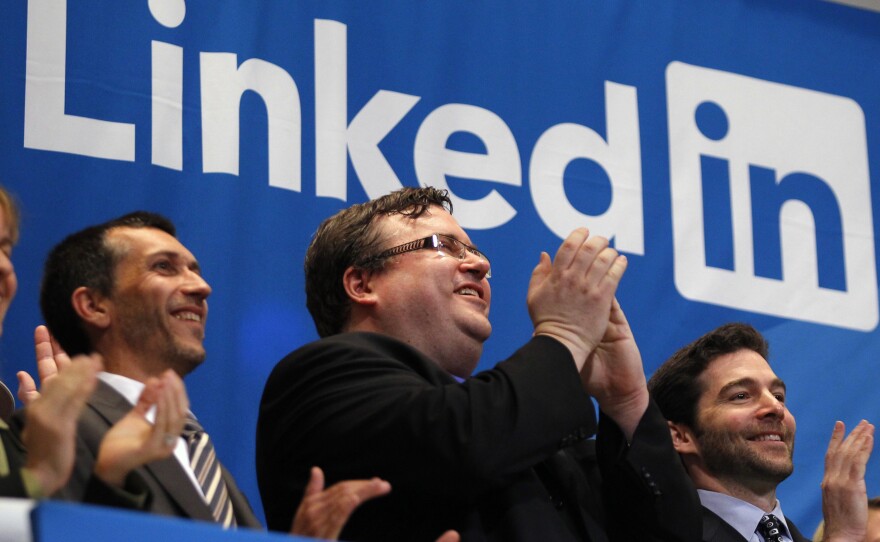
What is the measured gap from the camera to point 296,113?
130 inches

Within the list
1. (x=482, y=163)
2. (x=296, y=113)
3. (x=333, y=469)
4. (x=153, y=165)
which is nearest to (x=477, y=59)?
(x=482, y=163)

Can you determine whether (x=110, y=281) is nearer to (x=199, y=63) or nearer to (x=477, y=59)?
(x=199, y=63)

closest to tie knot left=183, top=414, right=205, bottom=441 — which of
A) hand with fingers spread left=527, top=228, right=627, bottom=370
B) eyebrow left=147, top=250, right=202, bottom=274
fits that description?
eyebrow left=147, top=250, right=202, bottom=274

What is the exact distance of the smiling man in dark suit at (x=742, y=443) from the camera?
107 inches

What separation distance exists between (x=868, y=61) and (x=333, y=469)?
2868 millimetres

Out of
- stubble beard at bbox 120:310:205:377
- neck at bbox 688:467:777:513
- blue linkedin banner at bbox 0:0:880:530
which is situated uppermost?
blue linkedin banner at bbox 0:0:880:530

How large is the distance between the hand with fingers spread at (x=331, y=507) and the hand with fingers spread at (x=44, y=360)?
0.86 metres

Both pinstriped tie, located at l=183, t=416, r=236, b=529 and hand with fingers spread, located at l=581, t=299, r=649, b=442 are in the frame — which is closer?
pinstriped tie, located at l=183, t=416, r=236, b=529

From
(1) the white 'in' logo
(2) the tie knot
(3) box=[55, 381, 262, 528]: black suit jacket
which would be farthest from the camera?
(1) the white 'in' logo

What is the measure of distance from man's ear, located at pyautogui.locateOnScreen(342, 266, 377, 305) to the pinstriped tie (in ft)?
1.27

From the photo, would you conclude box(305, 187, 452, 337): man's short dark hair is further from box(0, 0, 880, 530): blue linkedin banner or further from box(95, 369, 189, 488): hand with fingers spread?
box(95, 369, 189, 488): hand with fingers spread

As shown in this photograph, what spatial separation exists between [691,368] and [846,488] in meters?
0.46

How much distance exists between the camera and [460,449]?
5.92 ft

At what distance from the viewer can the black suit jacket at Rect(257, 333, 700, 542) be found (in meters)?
1.83
